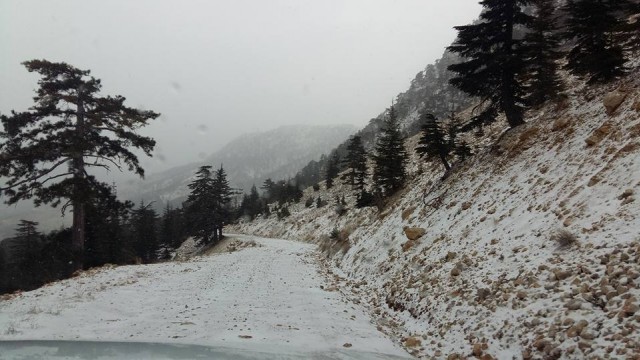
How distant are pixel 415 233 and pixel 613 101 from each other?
8.30 m

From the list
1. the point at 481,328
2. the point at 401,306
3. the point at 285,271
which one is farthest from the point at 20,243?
the point at 481,328

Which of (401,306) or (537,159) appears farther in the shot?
(537,159)

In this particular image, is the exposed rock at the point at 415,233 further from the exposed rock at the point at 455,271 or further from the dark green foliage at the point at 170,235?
the dark green foliage at the point at 170,235

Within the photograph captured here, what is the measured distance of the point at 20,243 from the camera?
5216cm

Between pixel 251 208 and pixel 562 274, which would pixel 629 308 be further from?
pixel 251 208

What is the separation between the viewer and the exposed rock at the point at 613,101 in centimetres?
1276

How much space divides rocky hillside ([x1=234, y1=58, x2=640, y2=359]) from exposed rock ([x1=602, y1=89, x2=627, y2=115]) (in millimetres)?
49

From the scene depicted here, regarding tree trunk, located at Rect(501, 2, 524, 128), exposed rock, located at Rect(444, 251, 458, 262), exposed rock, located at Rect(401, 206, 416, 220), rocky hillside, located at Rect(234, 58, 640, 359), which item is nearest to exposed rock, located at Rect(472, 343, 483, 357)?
rocky hillside, located at Rect(234, 58, 640, 359)

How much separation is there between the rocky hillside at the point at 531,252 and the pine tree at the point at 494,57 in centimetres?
166

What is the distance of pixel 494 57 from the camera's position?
18453mm

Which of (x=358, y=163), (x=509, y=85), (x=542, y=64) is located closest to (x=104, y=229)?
(x=358, y=163)

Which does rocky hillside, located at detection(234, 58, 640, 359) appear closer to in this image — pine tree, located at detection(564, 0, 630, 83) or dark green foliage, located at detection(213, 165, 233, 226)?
pine tree, located at detection(564, 0, 630, 83)

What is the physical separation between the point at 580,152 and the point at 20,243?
210 ft

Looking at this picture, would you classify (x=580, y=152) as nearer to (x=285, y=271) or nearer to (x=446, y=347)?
(x=446, y=347)
